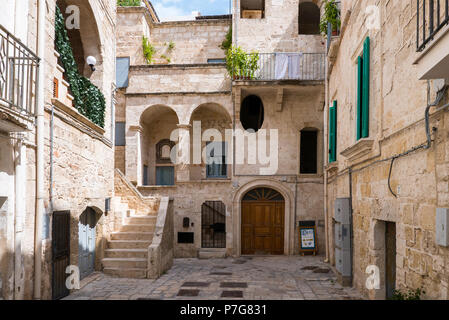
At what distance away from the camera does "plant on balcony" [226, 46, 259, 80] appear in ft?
44.7

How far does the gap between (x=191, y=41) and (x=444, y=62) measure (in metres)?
14.8

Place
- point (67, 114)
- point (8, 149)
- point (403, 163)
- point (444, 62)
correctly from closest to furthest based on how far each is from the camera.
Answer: point (444, 62)
point (403, 163)
point (8, 149)
point (67, 114)

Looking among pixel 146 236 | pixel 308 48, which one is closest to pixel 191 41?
pixel 308 48

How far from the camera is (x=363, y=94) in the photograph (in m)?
7.02

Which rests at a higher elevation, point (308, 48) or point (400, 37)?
point (308, 48)

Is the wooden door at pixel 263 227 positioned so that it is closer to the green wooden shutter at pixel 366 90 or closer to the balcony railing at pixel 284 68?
the balcony railing at pixel 284 68

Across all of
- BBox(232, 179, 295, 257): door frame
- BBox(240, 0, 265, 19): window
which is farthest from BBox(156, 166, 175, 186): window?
BBox(240, 0, 265, 19): window

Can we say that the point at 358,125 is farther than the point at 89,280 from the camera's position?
No

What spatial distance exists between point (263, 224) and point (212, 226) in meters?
2.13

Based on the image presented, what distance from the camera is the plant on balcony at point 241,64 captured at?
1363 centimetres

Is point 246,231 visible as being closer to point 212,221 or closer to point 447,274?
point 212,221

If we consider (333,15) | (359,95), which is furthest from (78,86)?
(333,15)

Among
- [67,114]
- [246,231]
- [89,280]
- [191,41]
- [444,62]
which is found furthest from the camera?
[191,41]

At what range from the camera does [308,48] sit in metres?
14.8
